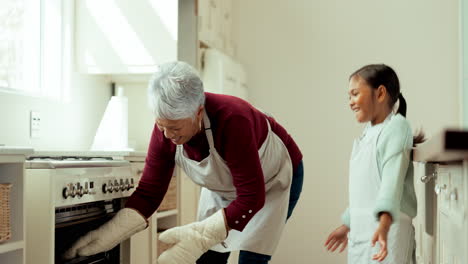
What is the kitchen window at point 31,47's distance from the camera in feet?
8.78

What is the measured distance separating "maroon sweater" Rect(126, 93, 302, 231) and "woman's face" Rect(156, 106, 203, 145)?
64 mm

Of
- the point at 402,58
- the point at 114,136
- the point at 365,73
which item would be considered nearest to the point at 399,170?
the point at 365,73

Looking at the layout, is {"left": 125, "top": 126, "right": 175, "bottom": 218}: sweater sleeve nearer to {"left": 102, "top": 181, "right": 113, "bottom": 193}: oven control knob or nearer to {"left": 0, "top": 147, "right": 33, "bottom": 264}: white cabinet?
{"left": 102, "top": 181, "right": 113, "bottom": 193}: oven control knob

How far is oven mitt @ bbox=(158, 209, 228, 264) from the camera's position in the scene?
1.88 m

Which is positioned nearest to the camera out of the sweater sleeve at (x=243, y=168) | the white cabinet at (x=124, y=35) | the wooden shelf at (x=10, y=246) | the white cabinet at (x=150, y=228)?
the wooden shelf at (x=10, y=246)

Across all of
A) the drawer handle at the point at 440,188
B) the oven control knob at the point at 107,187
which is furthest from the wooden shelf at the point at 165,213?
the drawer handle at the point at 440,188

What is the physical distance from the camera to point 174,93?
1.70 m

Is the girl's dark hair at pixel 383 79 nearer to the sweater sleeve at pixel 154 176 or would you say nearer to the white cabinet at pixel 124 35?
the sweater sleeve at pixel 154 176

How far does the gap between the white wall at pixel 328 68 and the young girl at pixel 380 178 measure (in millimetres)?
1882

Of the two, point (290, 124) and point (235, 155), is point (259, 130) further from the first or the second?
point (290, 124)

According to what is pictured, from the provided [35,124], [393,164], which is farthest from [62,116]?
[393,164]

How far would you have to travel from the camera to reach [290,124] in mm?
4027

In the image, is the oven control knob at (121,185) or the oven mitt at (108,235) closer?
the oven mitt at (108,235)

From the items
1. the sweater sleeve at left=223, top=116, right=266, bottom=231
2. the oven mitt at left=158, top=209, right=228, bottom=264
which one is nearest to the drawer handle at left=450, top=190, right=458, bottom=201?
the sweater sleeve at left=223, top=116, right=266, bottom=231
